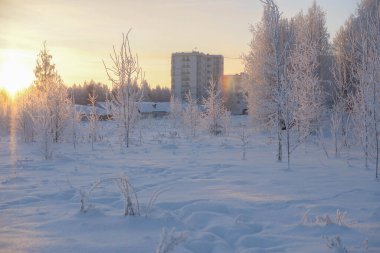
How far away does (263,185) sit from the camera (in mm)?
7305

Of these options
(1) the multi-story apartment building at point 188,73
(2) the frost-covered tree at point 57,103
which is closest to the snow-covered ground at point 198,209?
(2) the frost-covered tree at point 57,103

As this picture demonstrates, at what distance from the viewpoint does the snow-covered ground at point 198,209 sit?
13.1 ft

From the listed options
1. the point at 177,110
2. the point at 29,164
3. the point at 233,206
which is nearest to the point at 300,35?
the point at 177,110

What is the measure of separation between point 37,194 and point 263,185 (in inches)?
152

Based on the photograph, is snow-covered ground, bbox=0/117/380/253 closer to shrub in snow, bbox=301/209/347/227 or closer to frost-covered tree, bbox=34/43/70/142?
shrub in snow, bbox=301/209/347/227

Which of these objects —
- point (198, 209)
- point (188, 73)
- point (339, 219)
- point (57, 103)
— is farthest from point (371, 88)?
point (188, 73)

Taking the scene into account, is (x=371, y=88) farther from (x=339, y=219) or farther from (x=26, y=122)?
(x=26, y=122)

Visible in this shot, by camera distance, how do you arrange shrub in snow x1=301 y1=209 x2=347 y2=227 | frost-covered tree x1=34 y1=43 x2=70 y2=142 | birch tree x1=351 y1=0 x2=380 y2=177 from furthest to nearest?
1. frost-covered tree x1=34 y1=43 x2=70 y2=142
2. birch tree x1=351 y1=0 x2=380 y2=177
3. shrub in snow x1=301 y1=209 x2=347 y2=227

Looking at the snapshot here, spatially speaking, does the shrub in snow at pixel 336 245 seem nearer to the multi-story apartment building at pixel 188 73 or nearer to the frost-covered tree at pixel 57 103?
the frost-covered tree at pixel 57 103

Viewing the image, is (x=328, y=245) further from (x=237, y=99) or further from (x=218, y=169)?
(x=237, y=99)

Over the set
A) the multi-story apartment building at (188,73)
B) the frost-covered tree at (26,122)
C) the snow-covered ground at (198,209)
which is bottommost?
the snow-covered ground at (198,209)

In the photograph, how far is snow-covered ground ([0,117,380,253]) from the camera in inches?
158

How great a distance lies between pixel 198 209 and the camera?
5.38 metres

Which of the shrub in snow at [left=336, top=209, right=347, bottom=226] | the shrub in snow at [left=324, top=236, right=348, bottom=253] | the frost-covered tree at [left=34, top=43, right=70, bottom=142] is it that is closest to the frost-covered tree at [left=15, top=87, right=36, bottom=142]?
the frost-covered tree at [left=34, top=43, right=70, bottom=142]
